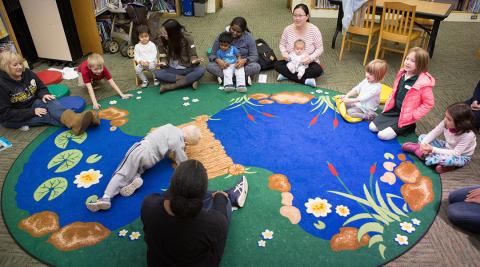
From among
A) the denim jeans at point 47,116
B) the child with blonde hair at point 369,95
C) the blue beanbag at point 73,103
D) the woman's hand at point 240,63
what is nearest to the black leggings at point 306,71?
the woman's hand at point 240,63

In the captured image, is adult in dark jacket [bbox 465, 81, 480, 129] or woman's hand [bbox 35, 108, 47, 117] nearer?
adult in dark jacket [bbox 465, 81, 480, 129]

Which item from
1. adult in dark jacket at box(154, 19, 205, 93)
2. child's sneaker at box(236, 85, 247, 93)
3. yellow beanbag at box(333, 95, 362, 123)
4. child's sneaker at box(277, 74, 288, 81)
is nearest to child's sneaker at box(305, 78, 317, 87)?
child's sneaker at box(277, 74, 288, 81)

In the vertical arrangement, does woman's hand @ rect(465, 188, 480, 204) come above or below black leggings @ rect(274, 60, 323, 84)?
below

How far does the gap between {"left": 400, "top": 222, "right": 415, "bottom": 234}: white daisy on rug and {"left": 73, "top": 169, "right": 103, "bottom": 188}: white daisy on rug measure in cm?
220

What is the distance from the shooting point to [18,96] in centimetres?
325

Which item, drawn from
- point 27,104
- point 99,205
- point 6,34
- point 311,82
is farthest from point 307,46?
point 6,34

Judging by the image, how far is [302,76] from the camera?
4051 mm

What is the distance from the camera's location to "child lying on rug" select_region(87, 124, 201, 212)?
8.13ft

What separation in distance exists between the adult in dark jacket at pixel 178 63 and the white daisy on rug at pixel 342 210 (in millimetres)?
2182

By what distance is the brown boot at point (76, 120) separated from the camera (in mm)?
3193

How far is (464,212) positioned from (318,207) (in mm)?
925

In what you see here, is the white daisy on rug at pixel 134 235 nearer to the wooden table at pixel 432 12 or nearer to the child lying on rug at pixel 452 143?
the child lying on rug at pixel 452 143

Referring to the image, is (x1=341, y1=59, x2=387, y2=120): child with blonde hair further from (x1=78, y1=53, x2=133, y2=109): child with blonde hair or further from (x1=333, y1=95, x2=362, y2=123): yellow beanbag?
(x1=78, y1=53, x2=133, y2=109): child with blonde hair

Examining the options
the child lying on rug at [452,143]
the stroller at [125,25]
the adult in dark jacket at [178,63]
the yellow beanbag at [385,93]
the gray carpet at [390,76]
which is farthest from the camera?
the stroller at [125,25]
